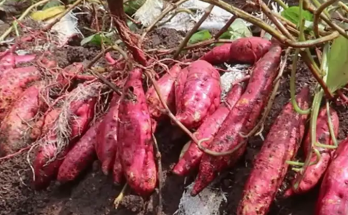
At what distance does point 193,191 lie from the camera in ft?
5.26

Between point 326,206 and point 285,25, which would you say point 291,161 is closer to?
point 326,206

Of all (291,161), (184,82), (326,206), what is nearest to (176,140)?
(184,82)

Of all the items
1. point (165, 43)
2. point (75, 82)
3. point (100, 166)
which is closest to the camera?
point (100, 166)

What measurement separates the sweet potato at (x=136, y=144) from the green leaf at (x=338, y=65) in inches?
17.2

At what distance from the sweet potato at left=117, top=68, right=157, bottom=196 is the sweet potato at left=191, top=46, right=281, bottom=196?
4.5 inches

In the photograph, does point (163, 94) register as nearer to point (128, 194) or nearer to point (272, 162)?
point (128, 194)

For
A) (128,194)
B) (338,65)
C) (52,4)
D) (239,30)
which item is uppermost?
(338,65)

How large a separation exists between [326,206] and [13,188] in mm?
919

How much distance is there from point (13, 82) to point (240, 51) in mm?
711

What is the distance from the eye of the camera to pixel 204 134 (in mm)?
1647

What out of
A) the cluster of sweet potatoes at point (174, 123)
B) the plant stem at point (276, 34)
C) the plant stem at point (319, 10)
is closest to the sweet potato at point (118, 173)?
the cluster of sweet potatoes at point (174, 123)

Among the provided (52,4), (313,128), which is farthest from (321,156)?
(52,4)

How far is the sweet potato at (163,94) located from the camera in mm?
1757

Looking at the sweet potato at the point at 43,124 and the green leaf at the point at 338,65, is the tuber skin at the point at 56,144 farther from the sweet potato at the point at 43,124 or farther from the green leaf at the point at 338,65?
the green leaf at the point at 338,65
